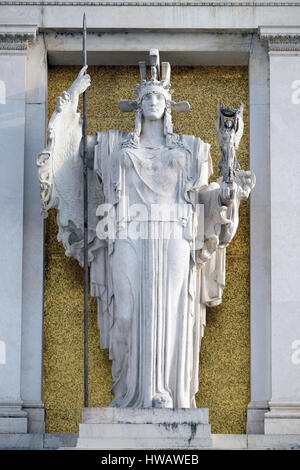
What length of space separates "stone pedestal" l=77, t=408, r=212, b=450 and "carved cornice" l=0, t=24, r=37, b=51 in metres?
4.19

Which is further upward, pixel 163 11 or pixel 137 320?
pixel 163 11

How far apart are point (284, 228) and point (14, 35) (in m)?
3.41

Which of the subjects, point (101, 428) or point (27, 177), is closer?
point (101, 428)

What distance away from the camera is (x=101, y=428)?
19.7 metres

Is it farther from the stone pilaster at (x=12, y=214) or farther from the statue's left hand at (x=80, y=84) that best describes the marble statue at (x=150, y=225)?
the stone pilaster at (x=12, y=214)

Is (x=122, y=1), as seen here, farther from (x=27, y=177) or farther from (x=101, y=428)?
(x=101, y=428)

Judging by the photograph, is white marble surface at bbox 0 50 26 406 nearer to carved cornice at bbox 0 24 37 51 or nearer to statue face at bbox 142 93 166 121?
carved cornice at bbox 0 24 37 51

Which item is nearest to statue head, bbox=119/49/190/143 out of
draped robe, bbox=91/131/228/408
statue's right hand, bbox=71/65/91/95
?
draped robe, bbox=91/131/228/408

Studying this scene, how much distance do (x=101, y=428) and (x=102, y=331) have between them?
5.63 feet

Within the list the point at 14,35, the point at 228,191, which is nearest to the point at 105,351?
the point at 228,191

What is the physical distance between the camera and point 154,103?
21.0 m

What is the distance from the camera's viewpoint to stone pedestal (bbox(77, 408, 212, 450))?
19.7 metres

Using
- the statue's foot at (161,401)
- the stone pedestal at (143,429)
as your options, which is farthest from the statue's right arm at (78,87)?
the stone pedestal at (143,429)

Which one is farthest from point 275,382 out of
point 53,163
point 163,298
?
point 53,163
